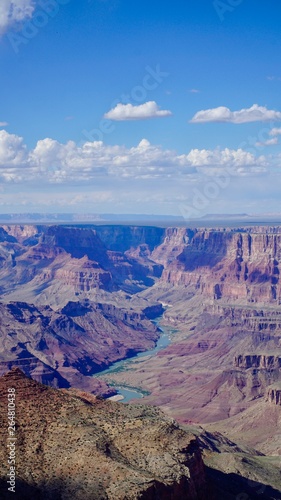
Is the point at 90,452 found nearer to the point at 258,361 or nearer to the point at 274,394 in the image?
the point at 274,394

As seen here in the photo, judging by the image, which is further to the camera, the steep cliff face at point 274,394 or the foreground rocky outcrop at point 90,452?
the steep cliff face at point 274,394

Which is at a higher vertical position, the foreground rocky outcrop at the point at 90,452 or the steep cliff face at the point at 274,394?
the foreground rocky outcrop at the point at 90,452

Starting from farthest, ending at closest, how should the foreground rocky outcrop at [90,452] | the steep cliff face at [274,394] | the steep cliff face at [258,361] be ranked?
the steep cliff face at [258,361] < the steep cliff face at [274,394] < the foreground rocky outcrop at [90,452]

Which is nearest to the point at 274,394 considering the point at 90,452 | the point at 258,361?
the point at 258,361

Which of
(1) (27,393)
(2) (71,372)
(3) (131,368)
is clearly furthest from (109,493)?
(3) (131,368)

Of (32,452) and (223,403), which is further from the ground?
(32,452)

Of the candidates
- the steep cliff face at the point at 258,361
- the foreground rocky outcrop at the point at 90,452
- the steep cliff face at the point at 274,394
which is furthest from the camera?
the steep cliff face at the point at 258,361

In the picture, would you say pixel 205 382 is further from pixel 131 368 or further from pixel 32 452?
pixel 32 452

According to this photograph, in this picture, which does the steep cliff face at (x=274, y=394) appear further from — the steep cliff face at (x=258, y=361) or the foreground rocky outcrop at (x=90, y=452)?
the foreground rocky outcrop at (x=90, y=452)

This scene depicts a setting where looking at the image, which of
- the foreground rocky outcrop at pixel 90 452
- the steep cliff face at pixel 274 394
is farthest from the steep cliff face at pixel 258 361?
the foreground rocky outcrop at pixel 90 452
